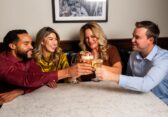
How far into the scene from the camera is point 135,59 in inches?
80.1

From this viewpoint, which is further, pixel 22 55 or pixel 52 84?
pixel 22 55

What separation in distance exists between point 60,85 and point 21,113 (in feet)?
1.75

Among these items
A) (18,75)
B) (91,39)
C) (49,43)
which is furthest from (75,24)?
(18,75)

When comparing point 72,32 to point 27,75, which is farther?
point 72,32

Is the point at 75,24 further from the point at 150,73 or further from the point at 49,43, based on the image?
the point at 150,73

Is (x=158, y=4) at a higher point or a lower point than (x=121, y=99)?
higher

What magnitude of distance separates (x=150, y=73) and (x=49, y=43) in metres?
1.08

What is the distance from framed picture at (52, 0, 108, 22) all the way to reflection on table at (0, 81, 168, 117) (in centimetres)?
114

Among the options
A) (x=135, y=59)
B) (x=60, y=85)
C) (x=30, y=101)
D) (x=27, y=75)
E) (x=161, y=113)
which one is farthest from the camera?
(x=135, y=59)

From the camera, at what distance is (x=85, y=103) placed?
145cm

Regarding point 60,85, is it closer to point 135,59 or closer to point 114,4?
point 135,59

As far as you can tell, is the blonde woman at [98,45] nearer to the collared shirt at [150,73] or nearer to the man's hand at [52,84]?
the collared shirt at [150,73]

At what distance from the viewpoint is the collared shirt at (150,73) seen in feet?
5.13

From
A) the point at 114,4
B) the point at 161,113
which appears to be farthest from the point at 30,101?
the point at 114,4
